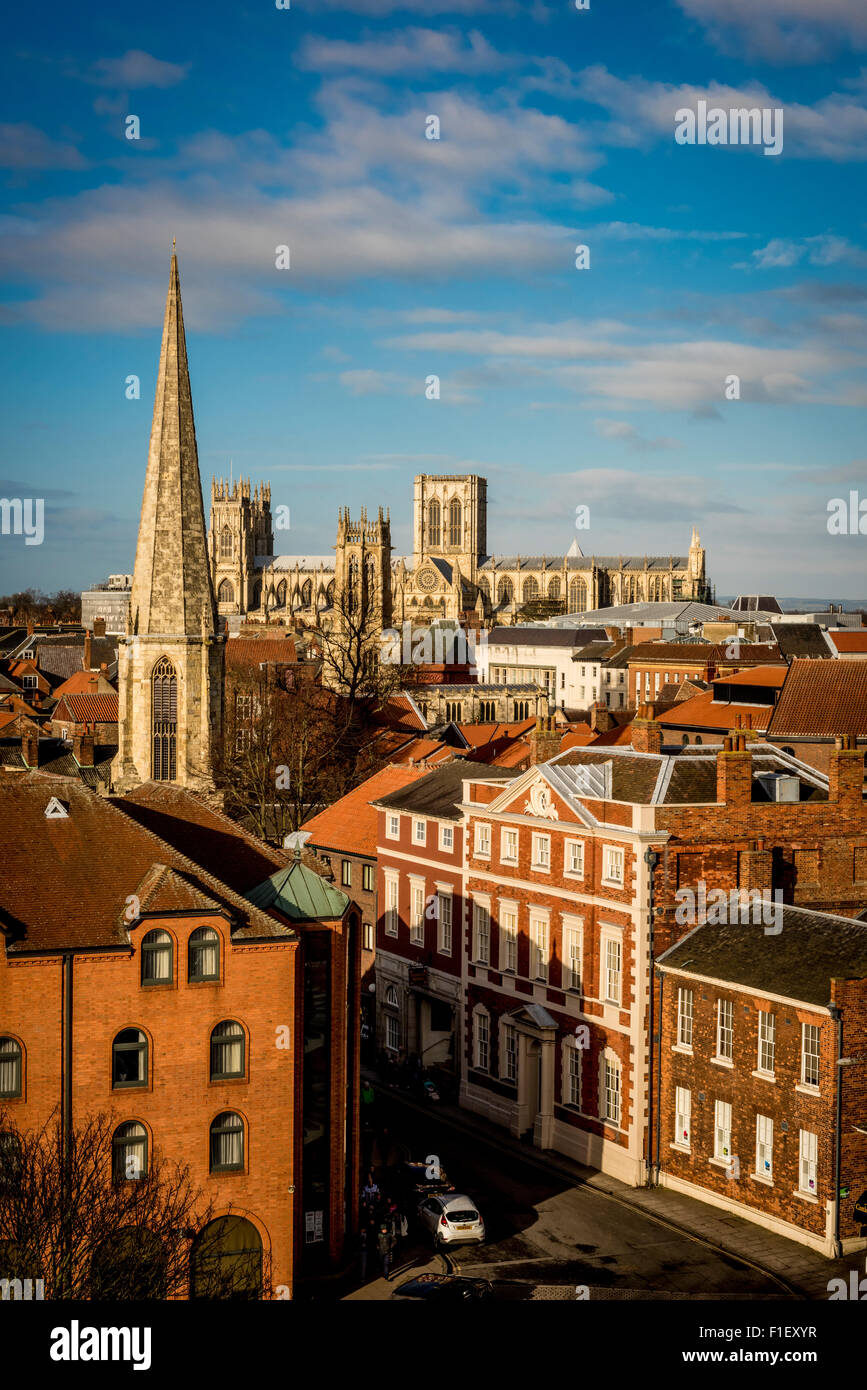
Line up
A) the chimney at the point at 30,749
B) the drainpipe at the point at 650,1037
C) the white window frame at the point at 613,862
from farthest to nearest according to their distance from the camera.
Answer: the chimney at the point at 30,749
the white window frame at the point at 613,862
the drainpipe at the point at 650,1037

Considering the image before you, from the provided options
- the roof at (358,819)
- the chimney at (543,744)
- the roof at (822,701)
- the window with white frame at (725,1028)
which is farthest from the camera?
the roof at (822,701)

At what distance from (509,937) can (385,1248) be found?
42.9 ft

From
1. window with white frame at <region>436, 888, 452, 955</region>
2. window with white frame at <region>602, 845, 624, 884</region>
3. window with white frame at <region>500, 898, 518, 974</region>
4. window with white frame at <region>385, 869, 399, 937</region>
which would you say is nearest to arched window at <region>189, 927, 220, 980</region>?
window with white frame at <region>602, 845, 624, 884</region>

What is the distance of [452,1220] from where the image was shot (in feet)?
102

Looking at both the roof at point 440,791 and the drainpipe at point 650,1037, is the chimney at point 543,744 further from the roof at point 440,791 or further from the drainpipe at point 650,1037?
the drainpipe at point 650,1037

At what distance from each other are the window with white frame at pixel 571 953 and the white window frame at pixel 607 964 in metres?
1.00

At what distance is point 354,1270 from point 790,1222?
9.81 meters

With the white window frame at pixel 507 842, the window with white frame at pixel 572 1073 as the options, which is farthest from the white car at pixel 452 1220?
the white window frame at pixel 507 842

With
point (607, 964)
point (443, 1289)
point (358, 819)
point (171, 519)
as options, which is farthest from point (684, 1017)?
point (171, 519)

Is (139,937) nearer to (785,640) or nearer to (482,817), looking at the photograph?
(482,817)

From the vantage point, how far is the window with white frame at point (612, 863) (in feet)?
120

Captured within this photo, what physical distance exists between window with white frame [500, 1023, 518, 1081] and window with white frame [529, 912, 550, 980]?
1.86m

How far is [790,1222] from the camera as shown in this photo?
3167 cm

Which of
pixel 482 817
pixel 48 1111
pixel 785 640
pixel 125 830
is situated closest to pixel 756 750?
pixel 482 817
